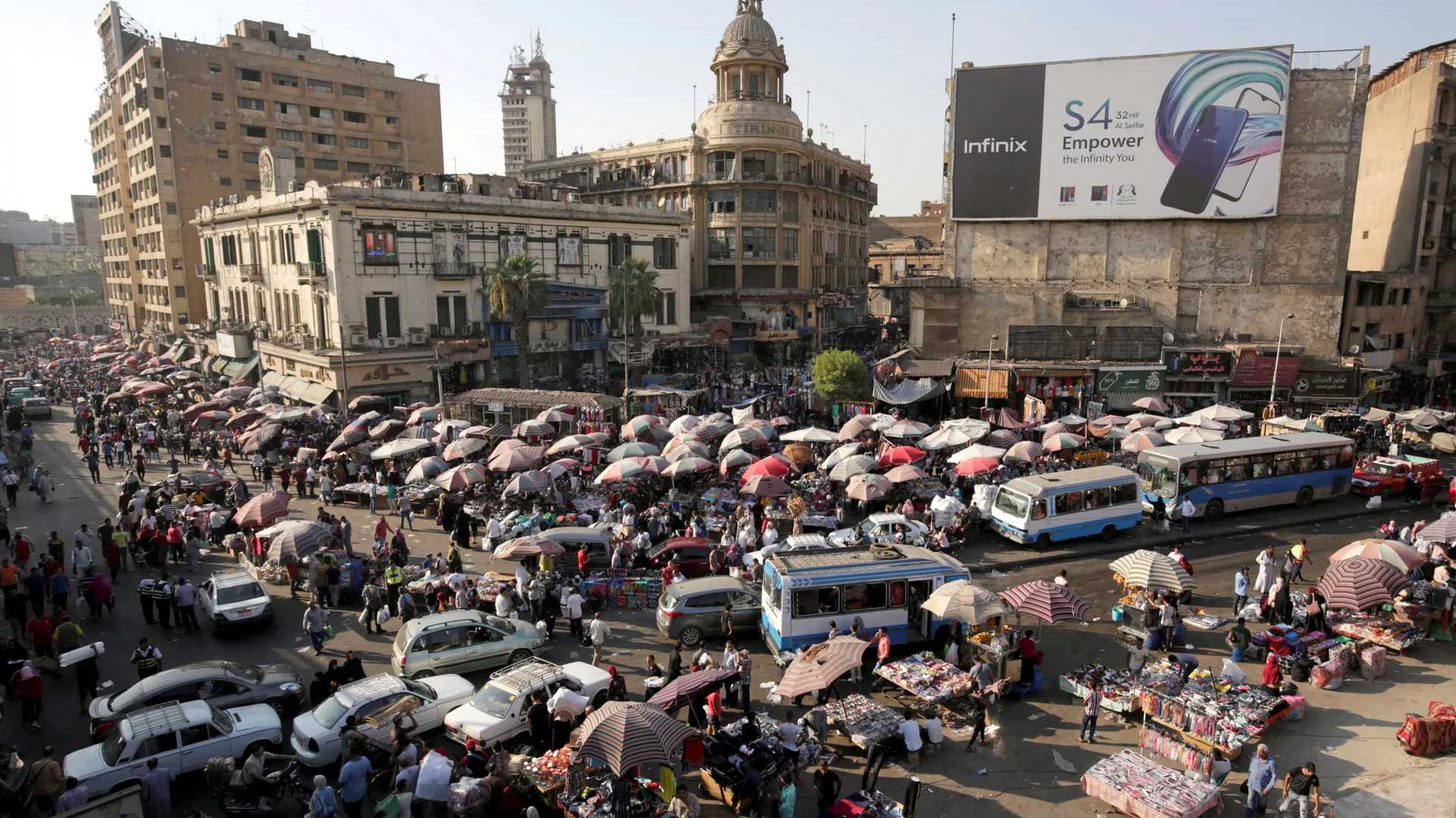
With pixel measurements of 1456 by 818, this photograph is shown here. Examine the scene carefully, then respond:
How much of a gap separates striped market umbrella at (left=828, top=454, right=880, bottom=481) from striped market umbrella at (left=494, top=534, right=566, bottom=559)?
9294 millimetres

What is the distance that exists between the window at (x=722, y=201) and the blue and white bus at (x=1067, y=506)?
147ft

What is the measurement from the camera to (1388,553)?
17406 mm

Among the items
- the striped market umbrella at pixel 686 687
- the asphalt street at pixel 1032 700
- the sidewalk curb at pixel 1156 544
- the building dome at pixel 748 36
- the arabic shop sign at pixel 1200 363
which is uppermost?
the building dome at pixel 748 36

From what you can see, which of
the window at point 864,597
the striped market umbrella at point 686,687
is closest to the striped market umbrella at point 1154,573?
the window at point 864,597

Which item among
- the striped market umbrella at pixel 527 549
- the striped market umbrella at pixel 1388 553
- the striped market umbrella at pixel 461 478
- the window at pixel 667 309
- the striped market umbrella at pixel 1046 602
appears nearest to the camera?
the striped market umbrella at pixel 1046 602

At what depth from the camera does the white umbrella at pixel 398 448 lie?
94.9 feet

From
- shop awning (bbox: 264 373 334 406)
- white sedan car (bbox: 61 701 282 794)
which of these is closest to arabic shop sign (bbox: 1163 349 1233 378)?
white sedan car (bbox: 61 701 282 794)

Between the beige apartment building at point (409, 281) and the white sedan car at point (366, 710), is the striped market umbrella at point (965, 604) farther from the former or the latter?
the beige apartment building at point (409, 281)

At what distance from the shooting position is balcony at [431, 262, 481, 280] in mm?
44344

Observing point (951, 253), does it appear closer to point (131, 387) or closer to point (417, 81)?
point (131, 387)

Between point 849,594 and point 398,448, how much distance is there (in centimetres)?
1924

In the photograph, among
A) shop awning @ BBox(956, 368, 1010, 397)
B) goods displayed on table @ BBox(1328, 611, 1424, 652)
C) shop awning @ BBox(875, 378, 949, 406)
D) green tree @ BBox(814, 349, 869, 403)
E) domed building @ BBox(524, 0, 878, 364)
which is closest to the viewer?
goods displayed on table @ BBox(1328, 611, 1424, 652)

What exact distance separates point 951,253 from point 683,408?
67.9ft

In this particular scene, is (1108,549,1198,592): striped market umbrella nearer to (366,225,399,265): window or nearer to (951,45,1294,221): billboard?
(951,45,1294,221): billboard
